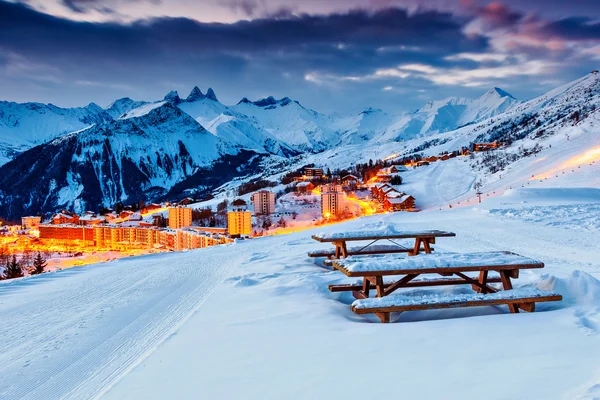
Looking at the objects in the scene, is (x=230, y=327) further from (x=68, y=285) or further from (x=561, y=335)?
(x=68, y=285)

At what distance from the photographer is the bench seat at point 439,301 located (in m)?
5.61

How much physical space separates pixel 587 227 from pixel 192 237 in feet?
166

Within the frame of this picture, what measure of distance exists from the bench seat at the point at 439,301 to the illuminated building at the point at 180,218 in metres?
83.1

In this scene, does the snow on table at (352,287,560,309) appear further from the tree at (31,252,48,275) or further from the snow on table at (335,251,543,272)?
the tree at (31,252,48,275)

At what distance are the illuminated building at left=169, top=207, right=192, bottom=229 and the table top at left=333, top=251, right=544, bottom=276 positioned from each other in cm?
8225

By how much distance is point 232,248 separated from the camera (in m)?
17.5

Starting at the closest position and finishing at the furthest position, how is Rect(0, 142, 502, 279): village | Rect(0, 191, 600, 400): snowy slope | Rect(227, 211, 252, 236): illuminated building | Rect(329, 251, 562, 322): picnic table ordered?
1. Rect(0, 191, 600, 400): snowy slope
2. Rect(329, 251, 562, 322): picnic table
3. Rect(0, 142, 502, 279): village
4. Rect(227, 211, 252, 236): illuminated building

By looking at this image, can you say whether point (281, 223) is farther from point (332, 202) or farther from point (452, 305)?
point (452, 305)

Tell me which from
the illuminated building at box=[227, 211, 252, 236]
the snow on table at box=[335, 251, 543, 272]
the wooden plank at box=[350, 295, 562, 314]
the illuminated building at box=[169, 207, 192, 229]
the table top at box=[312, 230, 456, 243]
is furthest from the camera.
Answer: the illuminated building at box=[169, 207, 192, 229]

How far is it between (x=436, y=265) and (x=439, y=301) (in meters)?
0.67

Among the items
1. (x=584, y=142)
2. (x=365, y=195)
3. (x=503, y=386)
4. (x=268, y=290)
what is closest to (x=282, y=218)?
(x=365, y=195)

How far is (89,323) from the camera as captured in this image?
23.6ft

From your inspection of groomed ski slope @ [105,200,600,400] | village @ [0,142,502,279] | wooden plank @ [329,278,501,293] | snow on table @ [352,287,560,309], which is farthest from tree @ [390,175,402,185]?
snow on table @ [352,287,560,309]

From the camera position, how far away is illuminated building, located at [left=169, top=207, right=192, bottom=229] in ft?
280
